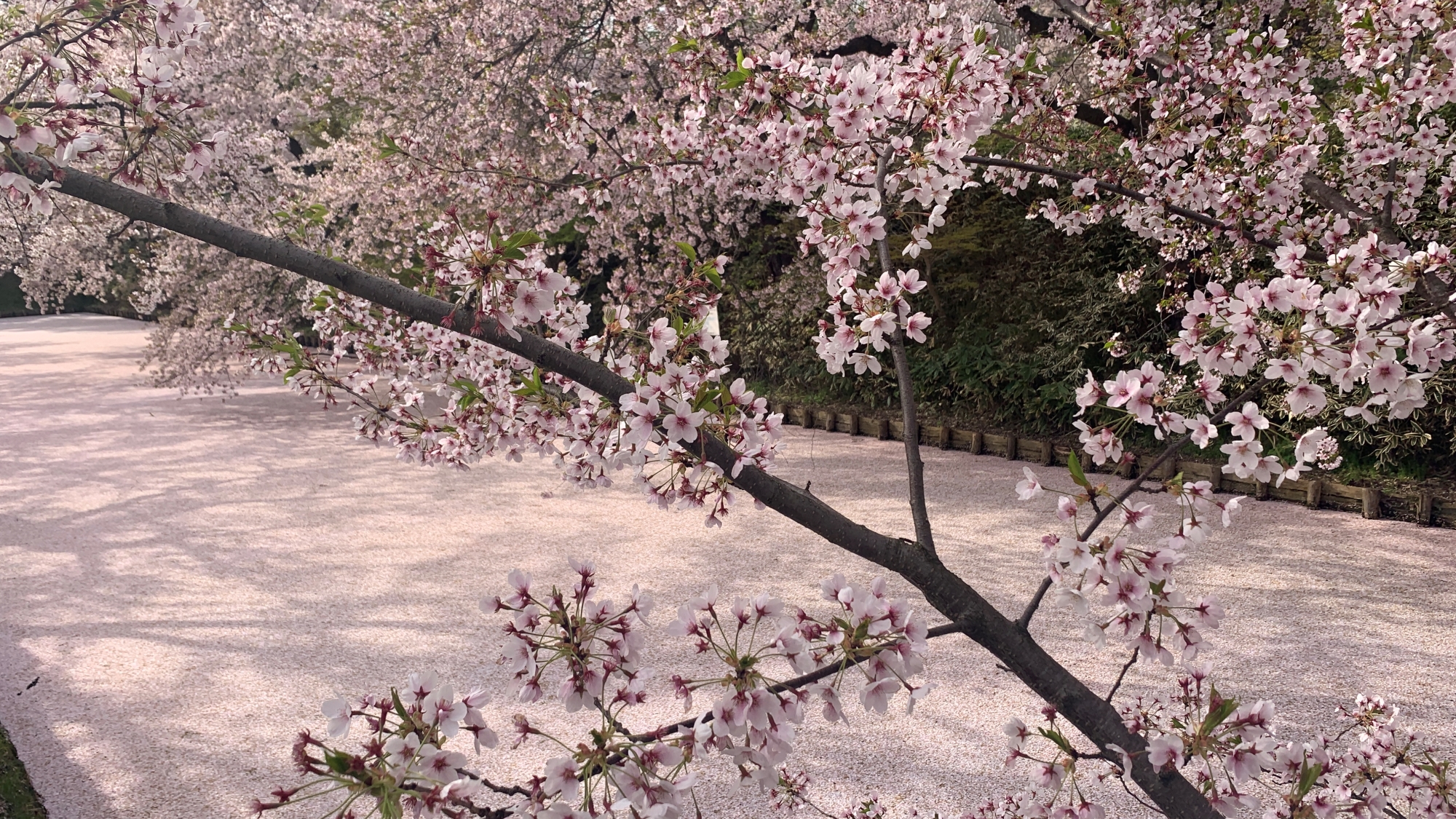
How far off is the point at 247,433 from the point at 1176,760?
1133 cm

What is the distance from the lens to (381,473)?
28.8 feet

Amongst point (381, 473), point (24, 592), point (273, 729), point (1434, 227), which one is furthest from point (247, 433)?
point (1434, 227)

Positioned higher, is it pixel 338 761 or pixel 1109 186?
pixel 1109 186

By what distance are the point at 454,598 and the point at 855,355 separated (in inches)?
155

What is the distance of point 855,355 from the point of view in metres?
2.14

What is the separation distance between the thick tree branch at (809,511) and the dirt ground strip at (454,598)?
6.42 ft

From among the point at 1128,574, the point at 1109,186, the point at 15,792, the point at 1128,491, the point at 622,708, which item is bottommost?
the point at 15,792

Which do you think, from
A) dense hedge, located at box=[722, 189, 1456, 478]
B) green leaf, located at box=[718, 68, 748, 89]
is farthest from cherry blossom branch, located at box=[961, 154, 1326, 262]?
dense hedge, located at box=[722, 189, 1456, 478]

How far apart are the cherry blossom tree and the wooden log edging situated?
1.64 meters

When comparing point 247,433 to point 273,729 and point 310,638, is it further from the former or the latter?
point 273,729

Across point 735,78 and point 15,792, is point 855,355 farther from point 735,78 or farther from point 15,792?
point 15,792

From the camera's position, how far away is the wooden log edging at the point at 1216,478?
6.30m

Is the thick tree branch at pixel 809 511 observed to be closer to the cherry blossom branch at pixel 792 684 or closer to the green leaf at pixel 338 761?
the cherry blossom branch at pixel 792 684

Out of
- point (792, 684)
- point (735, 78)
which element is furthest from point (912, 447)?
point (735, 78)
